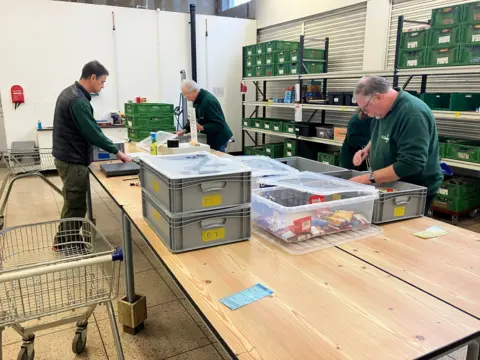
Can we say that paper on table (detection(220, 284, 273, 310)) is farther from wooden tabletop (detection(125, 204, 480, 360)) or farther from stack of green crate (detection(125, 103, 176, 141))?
stack of green crate (detection(125, 103, 176, 141))

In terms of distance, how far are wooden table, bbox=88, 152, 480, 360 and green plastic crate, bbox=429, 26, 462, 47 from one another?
3.28m

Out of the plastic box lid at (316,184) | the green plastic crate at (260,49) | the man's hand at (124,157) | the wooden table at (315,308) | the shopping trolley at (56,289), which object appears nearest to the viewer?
the wooden table at (315,308)

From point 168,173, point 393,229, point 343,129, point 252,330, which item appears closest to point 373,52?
point 343,129

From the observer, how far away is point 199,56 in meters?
7.91

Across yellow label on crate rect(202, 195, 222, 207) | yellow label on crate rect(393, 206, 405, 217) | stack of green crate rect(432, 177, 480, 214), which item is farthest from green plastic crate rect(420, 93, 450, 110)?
yellow label on crate rect(202, 195, 222, 207)

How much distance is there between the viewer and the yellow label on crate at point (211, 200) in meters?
1.64

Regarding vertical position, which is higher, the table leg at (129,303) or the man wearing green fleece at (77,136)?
the man wearing green fleece at (77,136)

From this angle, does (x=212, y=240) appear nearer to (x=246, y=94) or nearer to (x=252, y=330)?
(x=252, y=330)

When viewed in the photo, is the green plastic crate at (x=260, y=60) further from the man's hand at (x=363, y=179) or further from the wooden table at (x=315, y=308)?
the wooden table at (x=315, y=308)

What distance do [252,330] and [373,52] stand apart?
5423 millimetres

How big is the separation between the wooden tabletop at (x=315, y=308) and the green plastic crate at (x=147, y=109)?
3413 millimetres

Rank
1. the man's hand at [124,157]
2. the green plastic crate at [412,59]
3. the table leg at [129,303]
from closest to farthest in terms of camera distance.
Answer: the table leg at [129,303] → the man's hand at [124,157] → the green plastic crate at [412,59]

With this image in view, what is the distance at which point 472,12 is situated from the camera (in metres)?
3.69

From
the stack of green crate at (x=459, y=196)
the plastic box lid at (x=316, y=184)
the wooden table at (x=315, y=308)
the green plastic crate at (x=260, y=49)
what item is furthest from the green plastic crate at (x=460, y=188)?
the green plastic crate at (x=260, y=49)
